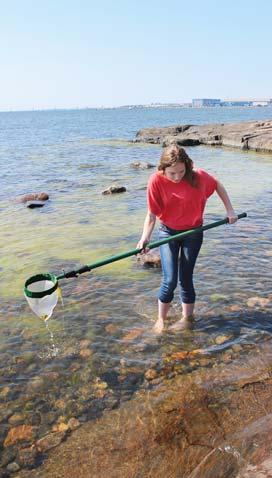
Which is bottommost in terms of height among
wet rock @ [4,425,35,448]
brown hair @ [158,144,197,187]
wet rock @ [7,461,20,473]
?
wet rock @ [4,425,35,448]

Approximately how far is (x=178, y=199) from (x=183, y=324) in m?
2.00

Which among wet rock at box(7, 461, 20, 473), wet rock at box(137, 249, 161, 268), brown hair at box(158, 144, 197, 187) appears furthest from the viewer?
wet rock at box(137, 249, 161, 268)

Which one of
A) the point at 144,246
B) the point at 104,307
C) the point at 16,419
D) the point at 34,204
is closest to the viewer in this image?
the point at 16,419

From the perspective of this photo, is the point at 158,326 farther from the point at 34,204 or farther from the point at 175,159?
the point at 34,204

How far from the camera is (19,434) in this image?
4.26 m

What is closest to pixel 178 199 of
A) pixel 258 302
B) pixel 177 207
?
pixel 177 207

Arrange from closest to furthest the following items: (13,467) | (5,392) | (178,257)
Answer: (13,467)
(5,392)
(178,257)

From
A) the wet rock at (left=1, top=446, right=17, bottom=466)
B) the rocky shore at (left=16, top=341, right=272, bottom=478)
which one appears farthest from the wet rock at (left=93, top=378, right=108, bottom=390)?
the wet rock at (left=1, top=446, right=17, bottom=466)

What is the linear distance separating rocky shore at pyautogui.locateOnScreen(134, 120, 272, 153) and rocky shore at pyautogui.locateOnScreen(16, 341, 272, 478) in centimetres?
2747

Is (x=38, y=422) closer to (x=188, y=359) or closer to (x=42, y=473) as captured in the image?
(x=42, y=473)

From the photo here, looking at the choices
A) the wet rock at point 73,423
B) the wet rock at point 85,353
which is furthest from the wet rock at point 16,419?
the wet rock at point 85,353

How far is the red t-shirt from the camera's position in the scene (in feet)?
17.1

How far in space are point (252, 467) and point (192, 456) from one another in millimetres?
607

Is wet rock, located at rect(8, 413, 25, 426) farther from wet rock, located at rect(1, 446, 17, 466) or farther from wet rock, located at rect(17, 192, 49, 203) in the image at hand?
wet rock, located at rect(17, 192, 49, 203)
